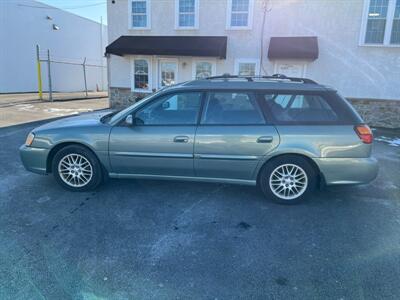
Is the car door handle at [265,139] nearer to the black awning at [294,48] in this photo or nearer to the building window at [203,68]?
the black awning at [294,48]

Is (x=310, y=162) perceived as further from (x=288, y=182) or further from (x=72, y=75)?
(x=72, y=75)

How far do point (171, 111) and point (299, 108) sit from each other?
1770mm

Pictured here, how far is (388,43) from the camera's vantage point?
10.7 metres

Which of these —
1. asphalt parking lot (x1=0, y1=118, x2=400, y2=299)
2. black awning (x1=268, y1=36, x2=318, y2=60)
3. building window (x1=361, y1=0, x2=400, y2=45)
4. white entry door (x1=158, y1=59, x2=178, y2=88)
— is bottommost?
asphalt parking lot (x1=0, y1=118, x2=400, y2=299)

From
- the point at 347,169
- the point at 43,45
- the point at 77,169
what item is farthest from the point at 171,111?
the point at 43,45

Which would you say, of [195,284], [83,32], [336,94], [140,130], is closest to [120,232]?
[195,284]

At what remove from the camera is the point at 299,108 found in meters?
3.90

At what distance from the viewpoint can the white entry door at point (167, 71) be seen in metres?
13.0

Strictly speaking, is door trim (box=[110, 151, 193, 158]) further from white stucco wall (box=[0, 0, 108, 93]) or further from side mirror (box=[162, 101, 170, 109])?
white stucco wall (box=[0, 0, 108, 93])

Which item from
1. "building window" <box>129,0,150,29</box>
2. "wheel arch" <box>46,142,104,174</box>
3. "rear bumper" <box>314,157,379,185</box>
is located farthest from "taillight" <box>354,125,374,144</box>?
"building window" <box>129,0,150,29</box>

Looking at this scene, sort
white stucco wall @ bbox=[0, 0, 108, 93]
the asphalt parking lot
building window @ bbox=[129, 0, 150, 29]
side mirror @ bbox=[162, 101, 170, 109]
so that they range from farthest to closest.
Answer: white stucco wall @ bbox=[0, 0, 108, 93] < building window @ bbox=[129, 0, 150, 29] < side mirror @ bbox=[162, 101, 170, 109] < the asphalt parking lot

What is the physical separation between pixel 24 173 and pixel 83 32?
26.8 m

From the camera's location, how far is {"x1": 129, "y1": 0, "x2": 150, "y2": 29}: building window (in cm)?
1288

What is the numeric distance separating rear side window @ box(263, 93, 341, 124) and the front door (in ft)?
3.37
